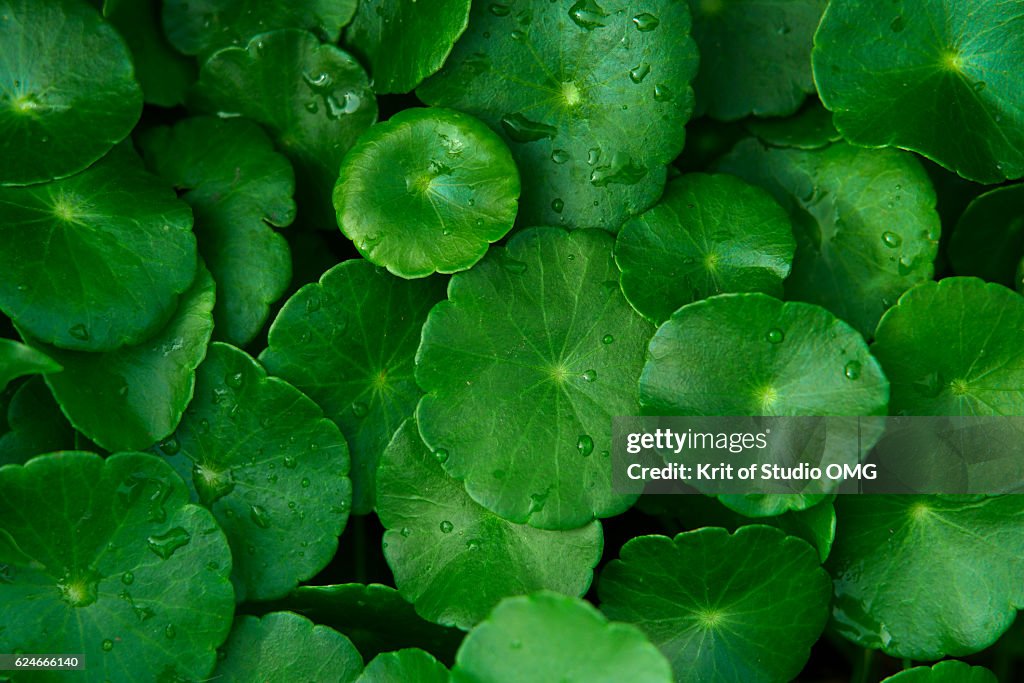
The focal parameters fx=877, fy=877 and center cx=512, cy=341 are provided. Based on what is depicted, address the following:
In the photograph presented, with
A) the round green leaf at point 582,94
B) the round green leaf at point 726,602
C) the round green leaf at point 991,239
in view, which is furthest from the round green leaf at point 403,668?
the round green leaf at point 991,239

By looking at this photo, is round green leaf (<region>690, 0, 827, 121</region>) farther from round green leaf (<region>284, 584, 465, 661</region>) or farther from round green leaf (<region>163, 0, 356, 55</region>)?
round green leaf (<region>284, 584, 465, 661</region>)

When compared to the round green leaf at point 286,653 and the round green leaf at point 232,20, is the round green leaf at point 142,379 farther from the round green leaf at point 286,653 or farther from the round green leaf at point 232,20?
the round green leaf at point 232,20

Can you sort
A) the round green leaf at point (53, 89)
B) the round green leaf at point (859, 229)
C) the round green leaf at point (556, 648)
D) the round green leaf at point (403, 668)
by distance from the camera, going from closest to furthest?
the round green leaf at point (556, 648) → the round green leaf at point (403, 668) → the round green leaf at point (53, 89) → the round green leaf at point (859, 229)

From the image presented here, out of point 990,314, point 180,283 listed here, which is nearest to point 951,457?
point 990,314

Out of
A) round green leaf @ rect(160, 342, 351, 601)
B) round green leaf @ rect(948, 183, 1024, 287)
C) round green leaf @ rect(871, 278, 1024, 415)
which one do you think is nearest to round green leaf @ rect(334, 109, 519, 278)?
round green leaf @ rect(160, 342, 351, 601)

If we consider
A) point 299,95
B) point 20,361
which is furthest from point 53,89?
point 20,361

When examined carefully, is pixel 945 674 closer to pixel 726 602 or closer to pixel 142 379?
pixel 726 602

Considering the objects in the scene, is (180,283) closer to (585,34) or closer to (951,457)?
(585,34)
